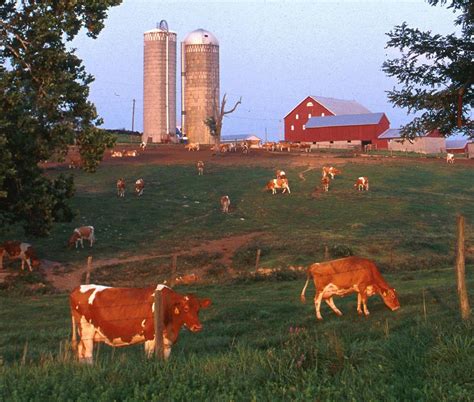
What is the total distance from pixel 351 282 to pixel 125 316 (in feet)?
20.5

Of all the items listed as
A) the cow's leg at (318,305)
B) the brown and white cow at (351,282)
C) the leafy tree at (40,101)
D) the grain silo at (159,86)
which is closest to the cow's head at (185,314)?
the cow's leg at (318,305)

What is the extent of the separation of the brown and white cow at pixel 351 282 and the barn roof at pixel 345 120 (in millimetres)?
85660

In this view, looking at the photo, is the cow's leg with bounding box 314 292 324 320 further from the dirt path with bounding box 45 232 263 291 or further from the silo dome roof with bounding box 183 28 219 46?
the silo dome roof with bounding box 183 28 219 46

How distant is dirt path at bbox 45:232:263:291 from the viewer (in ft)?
87.7

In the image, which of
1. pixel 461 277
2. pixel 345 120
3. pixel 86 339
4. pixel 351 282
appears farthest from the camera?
pixel 345 120

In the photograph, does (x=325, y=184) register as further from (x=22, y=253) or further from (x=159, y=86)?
(x=159, y=86)

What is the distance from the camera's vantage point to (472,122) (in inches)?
583

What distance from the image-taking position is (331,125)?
101188mm

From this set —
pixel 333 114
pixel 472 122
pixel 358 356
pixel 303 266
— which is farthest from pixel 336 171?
pixel 333 114

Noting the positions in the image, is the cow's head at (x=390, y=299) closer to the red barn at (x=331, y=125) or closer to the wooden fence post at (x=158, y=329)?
the wooden fence post at (x=158, y=329)

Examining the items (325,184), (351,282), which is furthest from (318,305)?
(325,184)

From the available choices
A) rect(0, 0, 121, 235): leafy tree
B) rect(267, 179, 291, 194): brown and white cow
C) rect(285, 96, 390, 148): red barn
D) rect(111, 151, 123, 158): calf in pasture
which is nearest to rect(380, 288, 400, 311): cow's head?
rect(0, 0, 121, 235): leafy tree

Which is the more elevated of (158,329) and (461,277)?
(461,277)

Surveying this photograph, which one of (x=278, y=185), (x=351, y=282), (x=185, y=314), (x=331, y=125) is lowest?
(x=351, y=282)
